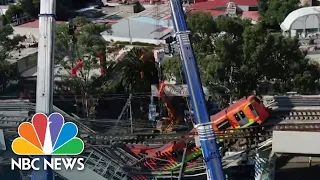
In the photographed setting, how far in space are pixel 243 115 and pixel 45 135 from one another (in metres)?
4.24

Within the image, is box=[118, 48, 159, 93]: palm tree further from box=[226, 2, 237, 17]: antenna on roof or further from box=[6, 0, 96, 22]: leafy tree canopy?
box=[6, 0, 96, 22]: leafy tree canopy

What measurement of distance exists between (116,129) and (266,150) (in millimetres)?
3047

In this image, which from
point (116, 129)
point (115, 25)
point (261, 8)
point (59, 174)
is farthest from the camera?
point (261, 8)

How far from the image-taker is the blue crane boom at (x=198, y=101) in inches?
336

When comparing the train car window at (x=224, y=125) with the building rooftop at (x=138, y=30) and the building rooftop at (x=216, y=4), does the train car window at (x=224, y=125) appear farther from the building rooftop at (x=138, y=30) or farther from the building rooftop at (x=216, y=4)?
the building rooftop at (x=216, y=4)

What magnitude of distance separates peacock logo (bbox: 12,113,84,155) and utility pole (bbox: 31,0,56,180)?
12 centimetres

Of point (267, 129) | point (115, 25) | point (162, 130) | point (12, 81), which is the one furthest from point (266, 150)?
point (115, 25)

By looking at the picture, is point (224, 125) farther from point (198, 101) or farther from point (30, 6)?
point (30, 6)

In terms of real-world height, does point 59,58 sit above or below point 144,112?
above

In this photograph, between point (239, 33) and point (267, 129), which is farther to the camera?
point (239, 33)

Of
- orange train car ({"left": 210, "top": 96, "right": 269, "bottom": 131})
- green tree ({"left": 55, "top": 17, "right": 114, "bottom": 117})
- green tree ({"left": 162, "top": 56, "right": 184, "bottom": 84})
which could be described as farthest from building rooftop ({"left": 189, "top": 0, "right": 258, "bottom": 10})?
orange train car ({"left": 210, "top": 96, "right": 269, "bottom": 131})

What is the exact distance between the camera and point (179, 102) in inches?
538

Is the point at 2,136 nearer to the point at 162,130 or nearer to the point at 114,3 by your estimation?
the point at 162,130

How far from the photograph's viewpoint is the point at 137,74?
1434 centimetres
